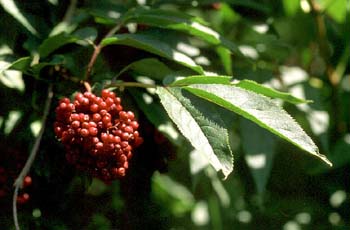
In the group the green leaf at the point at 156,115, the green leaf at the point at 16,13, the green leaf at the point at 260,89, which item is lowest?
the green leaf at the point at 156,115

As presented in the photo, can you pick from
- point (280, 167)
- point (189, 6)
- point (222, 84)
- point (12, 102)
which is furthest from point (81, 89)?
Result: point (280, 167)

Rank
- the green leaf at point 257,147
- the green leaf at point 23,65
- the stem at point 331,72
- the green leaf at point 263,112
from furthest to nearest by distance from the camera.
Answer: the stem at point 331,72 → the green leaf at point 257,147 → the green leaf at point 23,65 → the green leaf at point 263,112

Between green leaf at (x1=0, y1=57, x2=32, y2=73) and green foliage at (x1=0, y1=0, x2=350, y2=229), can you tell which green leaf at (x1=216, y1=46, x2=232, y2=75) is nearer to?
green foliage at (x1=0, y1=0, x2=350, y2=229)

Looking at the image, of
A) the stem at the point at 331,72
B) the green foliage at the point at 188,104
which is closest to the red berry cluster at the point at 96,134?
the green foliage at the point at 188,104

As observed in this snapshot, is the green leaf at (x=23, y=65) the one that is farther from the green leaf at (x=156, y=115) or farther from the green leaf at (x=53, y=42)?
the green leaf at (x=156, y=115)

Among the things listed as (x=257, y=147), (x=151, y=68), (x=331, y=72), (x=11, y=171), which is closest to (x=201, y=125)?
(x=151, y=68)

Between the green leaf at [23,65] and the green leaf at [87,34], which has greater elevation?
the green leaf at [87,34]

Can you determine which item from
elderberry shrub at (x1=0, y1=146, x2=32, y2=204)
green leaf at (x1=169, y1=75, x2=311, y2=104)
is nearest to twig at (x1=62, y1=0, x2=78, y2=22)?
elderberry shrub at (x1=0, y1=146, x2=32, y2=204)

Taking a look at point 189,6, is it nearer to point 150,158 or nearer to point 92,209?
point 150,158
